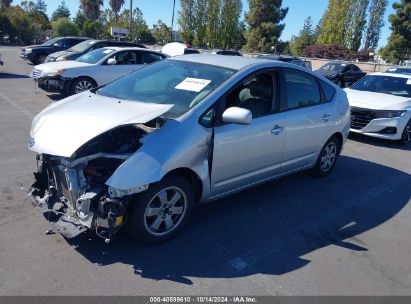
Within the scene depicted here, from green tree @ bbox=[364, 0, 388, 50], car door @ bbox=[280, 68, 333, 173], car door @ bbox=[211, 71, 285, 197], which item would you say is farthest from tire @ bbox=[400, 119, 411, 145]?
green tree @ bbox=[364, 0, 388, 50]

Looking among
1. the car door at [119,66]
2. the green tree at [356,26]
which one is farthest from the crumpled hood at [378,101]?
the green tree at [356,26]

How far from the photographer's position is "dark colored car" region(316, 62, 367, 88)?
21.0 meters

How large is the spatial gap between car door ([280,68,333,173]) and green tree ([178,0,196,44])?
4758 centimetres

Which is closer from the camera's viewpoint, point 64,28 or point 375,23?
point 375,23

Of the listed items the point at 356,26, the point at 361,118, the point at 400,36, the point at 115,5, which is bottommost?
the point at 361,118

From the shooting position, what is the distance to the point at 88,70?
11133 mm

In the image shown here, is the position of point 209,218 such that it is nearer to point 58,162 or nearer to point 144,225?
point 144,225

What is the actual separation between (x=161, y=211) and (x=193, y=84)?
4.74 ft

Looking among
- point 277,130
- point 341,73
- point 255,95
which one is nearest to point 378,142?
point 277,130

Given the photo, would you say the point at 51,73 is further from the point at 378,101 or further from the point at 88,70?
the point at 378,101

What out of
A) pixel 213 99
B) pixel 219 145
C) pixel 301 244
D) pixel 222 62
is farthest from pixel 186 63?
pixel 301 244

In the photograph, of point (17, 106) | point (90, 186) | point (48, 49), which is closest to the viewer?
point (90, 186)

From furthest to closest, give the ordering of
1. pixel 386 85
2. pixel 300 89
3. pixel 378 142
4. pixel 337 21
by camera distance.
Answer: pixel 337 21 < pixel 386 85 < pixel 378 142 < pixel 300 89

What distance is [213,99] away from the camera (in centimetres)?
400
